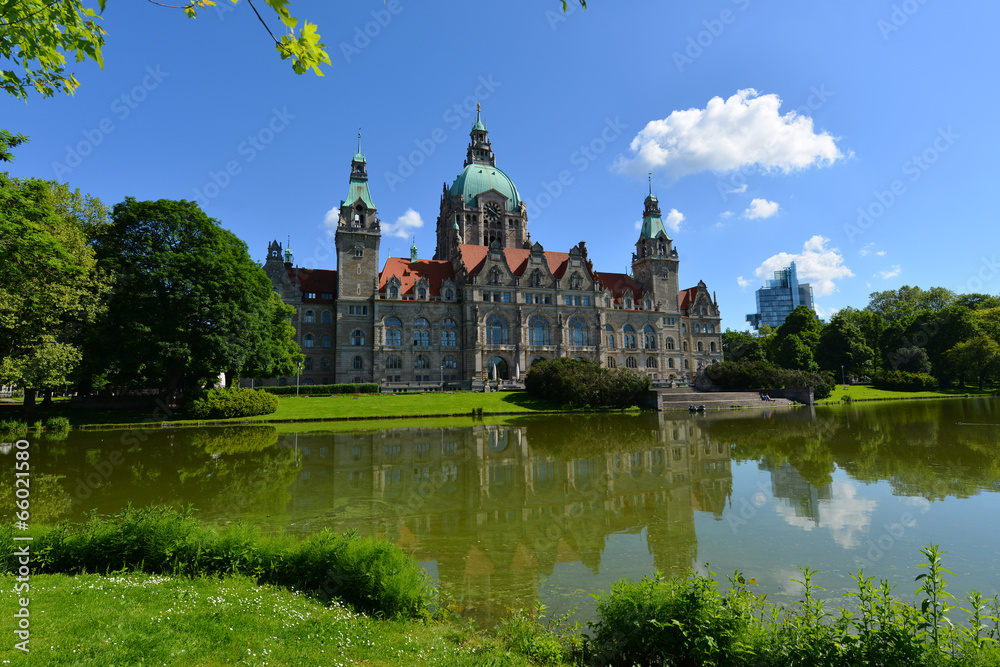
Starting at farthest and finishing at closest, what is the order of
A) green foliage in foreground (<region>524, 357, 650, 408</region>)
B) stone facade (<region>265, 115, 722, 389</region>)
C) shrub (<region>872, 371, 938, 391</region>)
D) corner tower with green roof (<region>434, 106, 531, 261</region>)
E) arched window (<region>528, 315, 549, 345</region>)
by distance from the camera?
corner tower with green roof (<region>434, 106, 531, 261</region>) → shrub (<region>872, 371, 938, 391</region>) → arched window (<region>528, 315, 549, 345</region>) → stone facade (<region>265, 115, 722, 389</region>) → green foliage in foreground (<region>524, 357, 650, 408</region>)

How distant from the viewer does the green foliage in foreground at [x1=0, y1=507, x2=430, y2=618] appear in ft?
22.5

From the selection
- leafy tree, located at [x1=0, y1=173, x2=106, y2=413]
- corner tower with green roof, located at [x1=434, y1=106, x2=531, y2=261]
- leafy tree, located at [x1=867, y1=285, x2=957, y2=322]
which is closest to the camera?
leafy tree, located at [x1=0, y1=173, x2=106, y2=413]

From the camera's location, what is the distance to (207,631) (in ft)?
17.8

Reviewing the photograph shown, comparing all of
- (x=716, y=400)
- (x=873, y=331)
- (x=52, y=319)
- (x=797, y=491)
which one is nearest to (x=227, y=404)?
(x=52, y=319)

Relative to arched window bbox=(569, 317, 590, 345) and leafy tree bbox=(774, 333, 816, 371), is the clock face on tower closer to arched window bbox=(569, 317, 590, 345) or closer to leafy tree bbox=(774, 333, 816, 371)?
arched window bbox=(569, 317, 590, 345)

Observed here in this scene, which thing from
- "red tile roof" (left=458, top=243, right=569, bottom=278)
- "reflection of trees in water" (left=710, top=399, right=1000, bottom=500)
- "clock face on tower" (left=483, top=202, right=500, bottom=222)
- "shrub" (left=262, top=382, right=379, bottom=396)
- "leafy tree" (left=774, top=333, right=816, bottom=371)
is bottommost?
"reflection of trees in water" (left=710, top=399, right=1000, bottom=500)

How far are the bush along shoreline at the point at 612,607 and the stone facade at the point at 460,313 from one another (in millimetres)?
47210

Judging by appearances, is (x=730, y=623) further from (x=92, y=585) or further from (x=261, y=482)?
(x=261, y=482)

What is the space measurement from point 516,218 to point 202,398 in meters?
54.8

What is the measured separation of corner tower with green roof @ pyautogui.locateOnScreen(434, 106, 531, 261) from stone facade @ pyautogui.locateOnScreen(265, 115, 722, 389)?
373 centimetres

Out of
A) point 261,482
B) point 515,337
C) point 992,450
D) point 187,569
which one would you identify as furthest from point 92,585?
point 515,337

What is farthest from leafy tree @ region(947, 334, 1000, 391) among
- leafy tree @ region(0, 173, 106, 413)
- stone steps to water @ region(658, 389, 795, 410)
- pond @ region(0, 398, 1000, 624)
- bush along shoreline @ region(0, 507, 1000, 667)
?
leafy tree @ region(0, 173, 106, 413)

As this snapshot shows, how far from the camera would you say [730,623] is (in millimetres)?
5109

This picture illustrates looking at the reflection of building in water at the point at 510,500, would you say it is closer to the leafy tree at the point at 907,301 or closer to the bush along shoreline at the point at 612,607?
the bush along shoreline at the point at 612,607
